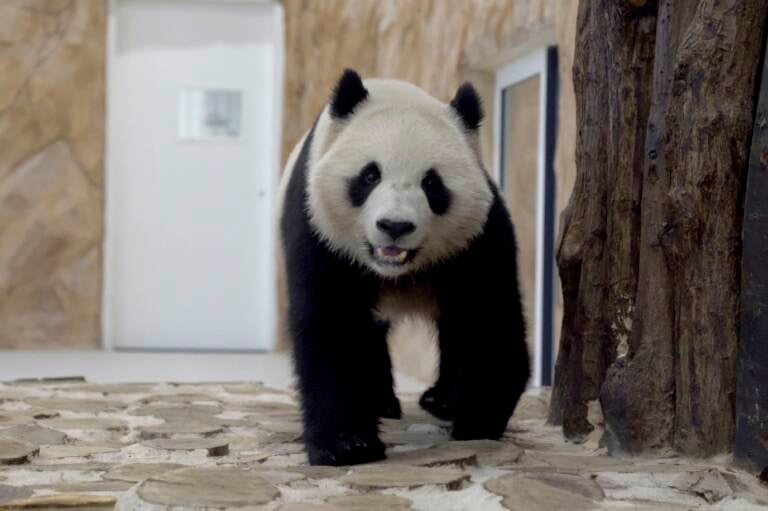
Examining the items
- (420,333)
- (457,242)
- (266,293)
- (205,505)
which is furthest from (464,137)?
(266,293)

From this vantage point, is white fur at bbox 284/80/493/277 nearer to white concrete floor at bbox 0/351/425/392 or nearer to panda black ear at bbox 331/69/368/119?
panda black ear at bbox 331/69/368/119

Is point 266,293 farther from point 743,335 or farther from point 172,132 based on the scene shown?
point 743,335

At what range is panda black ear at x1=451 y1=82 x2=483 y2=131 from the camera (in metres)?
3.14

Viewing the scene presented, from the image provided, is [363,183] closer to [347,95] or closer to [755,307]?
[347,95]

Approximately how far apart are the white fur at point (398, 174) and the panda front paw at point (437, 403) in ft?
3.46

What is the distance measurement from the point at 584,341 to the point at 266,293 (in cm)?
537

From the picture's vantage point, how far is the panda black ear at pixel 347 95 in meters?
3.03

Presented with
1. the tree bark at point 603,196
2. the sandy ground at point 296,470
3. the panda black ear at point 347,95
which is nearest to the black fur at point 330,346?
the sandy ground at point 296,470

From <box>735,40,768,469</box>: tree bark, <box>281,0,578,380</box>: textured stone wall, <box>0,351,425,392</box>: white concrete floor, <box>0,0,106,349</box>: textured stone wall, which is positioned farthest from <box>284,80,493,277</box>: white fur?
<box>0,0,106,349</box>: textured stone wall

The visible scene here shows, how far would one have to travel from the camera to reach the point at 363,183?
2.91 metres

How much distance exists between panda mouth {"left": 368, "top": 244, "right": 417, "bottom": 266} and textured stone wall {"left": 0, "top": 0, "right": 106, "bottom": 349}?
19.1 feet

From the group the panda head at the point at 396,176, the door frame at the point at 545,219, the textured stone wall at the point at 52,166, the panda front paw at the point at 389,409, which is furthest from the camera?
the textured stone wall at the point at 52,166

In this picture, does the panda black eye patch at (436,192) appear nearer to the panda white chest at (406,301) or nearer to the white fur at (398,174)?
the white fur at (398,174)

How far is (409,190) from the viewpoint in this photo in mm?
2814
